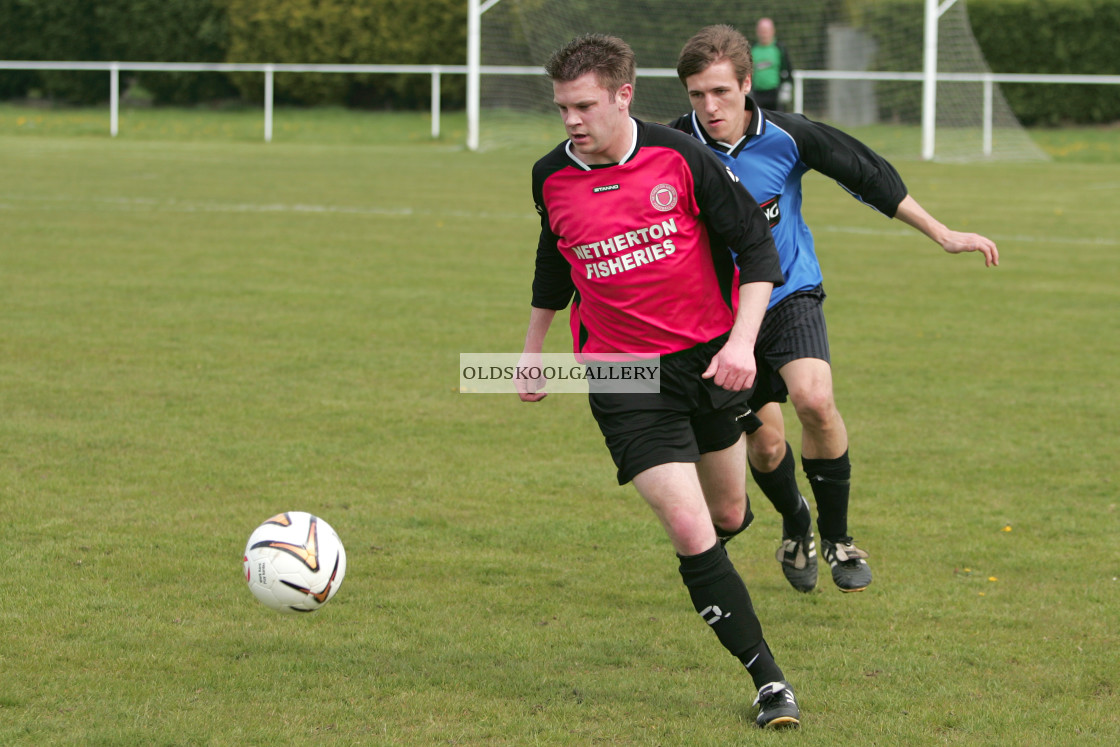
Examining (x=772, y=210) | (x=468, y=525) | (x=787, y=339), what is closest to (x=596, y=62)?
(x=772, y=210)

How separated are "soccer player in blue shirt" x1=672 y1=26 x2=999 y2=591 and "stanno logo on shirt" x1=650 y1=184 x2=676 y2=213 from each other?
0.96 m

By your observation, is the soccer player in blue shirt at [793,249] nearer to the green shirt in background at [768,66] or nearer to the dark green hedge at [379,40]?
the green shirt in background at [768,66]

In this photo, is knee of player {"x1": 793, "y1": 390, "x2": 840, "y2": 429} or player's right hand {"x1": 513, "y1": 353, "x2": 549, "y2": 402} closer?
player's right hand {"x1": 513, "y1": 353, "x2": 549, "y2": 402}

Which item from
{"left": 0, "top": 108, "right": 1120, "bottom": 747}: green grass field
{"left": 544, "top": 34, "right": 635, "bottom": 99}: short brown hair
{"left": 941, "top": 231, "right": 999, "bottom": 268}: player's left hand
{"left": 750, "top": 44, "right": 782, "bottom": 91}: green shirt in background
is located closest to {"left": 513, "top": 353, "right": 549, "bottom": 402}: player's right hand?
{"left": 0, "top": 108, "right": 1120, "bottom": 747}: green grass field

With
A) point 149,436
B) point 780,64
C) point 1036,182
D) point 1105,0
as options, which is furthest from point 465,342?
point 1105,0

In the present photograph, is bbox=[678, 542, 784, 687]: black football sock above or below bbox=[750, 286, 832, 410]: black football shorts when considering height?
below

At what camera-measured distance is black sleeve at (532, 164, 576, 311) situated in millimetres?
4156

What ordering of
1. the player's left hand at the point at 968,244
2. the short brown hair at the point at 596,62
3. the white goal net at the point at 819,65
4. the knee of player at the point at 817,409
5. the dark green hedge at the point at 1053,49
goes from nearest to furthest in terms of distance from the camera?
the short brown hair at the point at 596,62 → the player's left hand at the point at 968,244 → the knee of player at the point at 817,409 → the white goal net at the point at 819,65 → the dark green hedge at the point at 1053,49

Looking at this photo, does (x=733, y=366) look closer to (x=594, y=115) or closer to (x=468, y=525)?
(x=594, y=115)

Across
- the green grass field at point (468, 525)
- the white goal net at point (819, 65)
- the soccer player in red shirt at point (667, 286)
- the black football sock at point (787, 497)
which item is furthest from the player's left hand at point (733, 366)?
the white goal net at point (819, 65)

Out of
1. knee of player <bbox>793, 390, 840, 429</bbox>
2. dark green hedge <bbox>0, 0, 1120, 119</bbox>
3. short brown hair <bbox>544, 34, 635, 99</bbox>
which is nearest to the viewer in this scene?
short brown hair <bbox>544, 34, 635, 99</bbox>

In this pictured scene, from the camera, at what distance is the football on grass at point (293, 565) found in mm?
4098

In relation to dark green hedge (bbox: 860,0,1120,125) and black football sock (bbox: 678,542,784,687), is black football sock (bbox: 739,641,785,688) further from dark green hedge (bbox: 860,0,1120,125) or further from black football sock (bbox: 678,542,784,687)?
dark green hedge (bbox: 860,0,1120,125)

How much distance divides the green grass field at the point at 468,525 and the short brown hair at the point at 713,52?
1954mm
